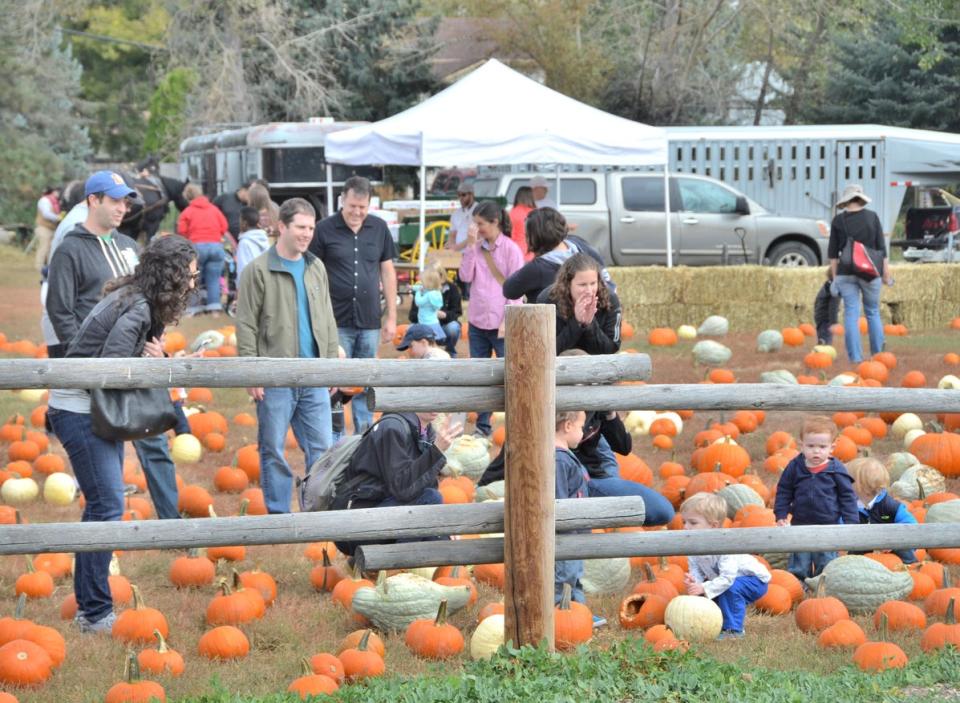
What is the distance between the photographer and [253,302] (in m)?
7.09

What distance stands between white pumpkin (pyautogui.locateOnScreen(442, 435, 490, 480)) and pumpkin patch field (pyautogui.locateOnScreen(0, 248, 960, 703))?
0.01 meters

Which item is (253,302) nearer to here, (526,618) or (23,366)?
(23,366)

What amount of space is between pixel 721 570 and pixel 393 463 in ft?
4.95

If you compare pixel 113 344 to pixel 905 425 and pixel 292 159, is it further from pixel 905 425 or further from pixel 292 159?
pixel 292 159

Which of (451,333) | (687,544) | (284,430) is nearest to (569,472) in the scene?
(687,544)

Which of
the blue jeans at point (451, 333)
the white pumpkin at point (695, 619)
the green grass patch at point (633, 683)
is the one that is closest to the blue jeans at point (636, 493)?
the white pumpkin at point (695, 619)

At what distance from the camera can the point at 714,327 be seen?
50.9 feet

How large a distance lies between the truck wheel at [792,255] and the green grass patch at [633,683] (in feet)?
52.0

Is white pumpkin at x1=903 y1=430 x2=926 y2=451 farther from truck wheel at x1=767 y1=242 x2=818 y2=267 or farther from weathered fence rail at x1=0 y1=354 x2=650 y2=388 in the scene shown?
truck wheel at x1=767 y1=242 x2=818 y2=267

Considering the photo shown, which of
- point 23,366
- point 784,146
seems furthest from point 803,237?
point 23,366

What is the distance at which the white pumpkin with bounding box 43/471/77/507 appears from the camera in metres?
8.06

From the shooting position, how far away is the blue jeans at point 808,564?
6.34 meters

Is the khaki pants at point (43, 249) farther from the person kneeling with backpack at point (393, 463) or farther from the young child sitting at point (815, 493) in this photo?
the young child sitting at point (815, 493)

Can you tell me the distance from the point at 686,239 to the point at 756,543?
51.7 ft
